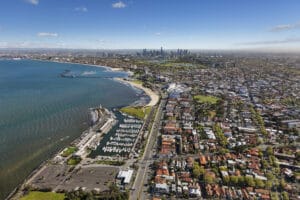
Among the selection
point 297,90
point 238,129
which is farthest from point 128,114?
point 297,90

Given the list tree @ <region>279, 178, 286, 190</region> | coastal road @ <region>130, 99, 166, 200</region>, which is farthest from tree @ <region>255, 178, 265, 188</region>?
coastal road @ <region>130, 99, 166, 200</region>

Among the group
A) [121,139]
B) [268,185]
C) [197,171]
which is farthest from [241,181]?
[121,139]

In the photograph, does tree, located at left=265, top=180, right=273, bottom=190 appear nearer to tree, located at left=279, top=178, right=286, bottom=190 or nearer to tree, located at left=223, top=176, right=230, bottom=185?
tree, located at left=279, top=178, right=286, bottom=190

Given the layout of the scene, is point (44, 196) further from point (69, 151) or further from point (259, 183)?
point (259, 183)

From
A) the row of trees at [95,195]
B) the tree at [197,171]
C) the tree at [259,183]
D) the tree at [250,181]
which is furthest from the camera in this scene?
the tree at [197,171]

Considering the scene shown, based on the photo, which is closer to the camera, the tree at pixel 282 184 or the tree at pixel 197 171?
the tree at pixel 282 184

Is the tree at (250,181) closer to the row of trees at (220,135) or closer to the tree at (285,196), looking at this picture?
the tree at (285,196)

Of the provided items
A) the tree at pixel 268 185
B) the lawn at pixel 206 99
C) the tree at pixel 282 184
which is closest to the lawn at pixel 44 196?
the tree at pixel 268 185
